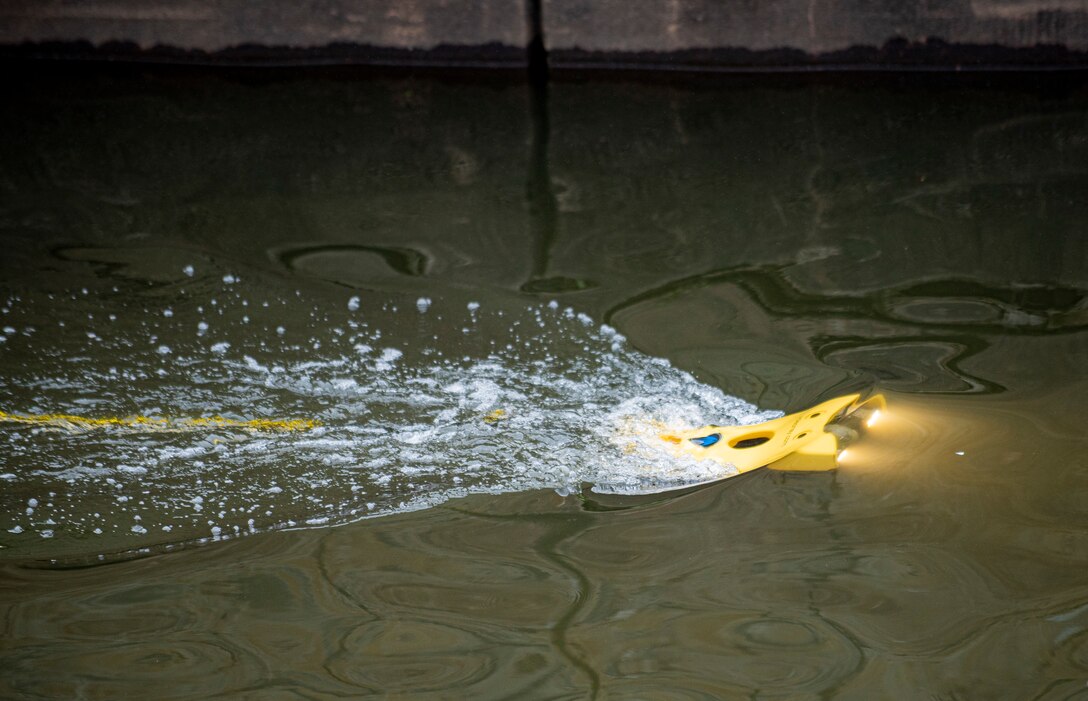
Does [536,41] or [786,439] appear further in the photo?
[536,41]

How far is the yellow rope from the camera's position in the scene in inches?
110

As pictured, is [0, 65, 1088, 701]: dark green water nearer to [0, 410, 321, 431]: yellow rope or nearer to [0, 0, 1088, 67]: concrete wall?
[0, 410, 321, 431]: yellow rope

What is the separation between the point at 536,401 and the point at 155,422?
1.02m

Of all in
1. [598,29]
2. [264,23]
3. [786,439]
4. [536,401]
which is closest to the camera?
[786,439]

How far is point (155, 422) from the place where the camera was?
9.26 feet

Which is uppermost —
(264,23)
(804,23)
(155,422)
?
(264,23)

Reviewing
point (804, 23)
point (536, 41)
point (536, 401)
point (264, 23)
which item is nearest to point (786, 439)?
point (536, 401)

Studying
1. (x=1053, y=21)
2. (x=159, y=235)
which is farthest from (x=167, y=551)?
(x=1053, y=21)

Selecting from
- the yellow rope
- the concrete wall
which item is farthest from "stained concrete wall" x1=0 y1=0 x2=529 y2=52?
the yellow rope

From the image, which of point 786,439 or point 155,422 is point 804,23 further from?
point 155,422

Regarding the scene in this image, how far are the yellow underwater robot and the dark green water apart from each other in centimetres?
5

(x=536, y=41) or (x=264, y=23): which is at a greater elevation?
(x=264, y=23)

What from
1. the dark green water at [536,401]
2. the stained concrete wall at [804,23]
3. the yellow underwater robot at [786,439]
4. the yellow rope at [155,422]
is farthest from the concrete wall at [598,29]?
the yellow rope at [155,422]

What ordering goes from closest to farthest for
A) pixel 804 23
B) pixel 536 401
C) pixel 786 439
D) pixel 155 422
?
pixel 786 439, pixel 155 422, pixel 536 401, pixel 804 23
